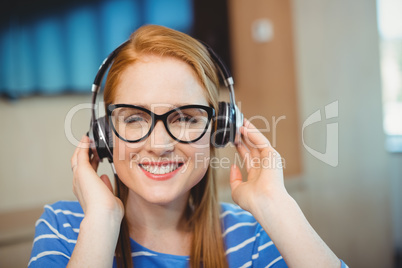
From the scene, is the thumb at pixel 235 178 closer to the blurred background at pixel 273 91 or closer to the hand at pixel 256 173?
the hand at pixel 256 173

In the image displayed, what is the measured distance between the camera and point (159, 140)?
962 mm

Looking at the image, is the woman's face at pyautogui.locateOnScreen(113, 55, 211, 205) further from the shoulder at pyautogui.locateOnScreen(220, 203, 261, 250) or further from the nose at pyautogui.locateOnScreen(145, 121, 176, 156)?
the shoulder at pyautogui.locateOnScreen(220, 203, 261, 250)

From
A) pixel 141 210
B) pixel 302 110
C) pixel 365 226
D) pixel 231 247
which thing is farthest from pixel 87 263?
pixel 365 226

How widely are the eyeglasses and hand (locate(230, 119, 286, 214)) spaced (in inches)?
7.5

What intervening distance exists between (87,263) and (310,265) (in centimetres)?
53

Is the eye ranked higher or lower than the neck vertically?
higher

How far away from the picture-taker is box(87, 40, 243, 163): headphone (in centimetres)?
103

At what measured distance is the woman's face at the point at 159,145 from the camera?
3.17 feet

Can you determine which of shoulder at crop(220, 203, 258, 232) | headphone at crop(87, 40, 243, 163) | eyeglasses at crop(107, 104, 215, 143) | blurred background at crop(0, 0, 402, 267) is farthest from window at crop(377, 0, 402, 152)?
eyeglasses at crop(107, 104, 215, 143)

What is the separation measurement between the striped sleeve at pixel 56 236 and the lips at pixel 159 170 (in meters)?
0.27

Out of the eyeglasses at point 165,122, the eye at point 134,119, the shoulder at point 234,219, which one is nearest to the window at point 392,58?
the shoulder at point 234,219

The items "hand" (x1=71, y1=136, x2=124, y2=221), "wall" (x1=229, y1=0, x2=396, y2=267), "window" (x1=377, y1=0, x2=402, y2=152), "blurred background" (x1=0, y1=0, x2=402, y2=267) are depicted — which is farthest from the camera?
"window" (x1=377, y1=0, x2=402, y2=152)

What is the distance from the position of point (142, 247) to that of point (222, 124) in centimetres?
42

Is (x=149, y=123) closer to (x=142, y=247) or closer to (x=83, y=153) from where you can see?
(x=83, y=153)
